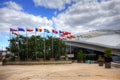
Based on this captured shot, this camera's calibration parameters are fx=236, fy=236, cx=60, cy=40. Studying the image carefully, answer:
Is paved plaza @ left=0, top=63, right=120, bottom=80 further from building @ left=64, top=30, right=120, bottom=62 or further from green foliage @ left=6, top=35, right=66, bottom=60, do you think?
building @ left=64, top=30, right=120, bottom=62

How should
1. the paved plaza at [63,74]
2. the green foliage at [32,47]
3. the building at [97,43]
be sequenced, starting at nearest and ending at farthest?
1. the paved plaza at [63,74]
2. the green foliage at [32,47]
3. the building at [97,43]

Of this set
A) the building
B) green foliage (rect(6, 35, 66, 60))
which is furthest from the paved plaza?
the building

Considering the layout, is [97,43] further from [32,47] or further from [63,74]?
[63,74]

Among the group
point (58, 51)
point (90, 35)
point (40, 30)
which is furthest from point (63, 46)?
point (90, 35)

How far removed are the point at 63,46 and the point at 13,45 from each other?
52.1 feet

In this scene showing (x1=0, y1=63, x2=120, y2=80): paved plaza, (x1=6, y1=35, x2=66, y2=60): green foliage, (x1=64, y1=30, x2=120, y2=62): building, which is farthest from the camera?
(x1=64, y1=30, x2=120, y2=62): building

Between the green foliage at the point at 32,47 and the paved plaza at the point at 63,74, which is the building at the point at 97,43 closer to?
the green foliage at the point at 32,47

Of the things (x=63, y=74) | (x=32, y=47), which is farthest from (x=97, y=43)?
(x=63, y=74)

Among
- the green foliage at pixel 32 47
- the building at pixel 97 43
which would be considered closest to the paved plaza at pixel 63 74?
the green foliage at pixel 32 47

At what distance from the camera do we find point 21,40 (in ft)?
239

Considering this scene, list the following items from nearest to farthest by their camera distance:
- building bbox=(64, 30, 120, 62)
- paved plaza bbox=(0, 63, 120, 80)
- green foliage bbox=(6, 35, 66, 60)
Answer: paved plaza bbox=(0, 63, 120, 80) < green foliage bbox=(6, 35, 66, 60) < building bbox=(64, 30, 120, 62)

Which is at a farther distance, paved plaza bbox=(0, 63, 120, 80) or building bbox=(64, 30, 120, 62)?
building bbox=(64, 30, 120, 62)

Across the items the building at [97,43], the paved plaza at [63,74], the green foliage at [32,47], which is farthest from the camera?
the building at [97,43]

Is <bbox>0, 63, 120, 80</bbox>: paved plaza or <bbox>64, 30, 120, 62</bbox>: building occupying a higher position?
<bbox>64, 30, 120, 62</bbox>: building
